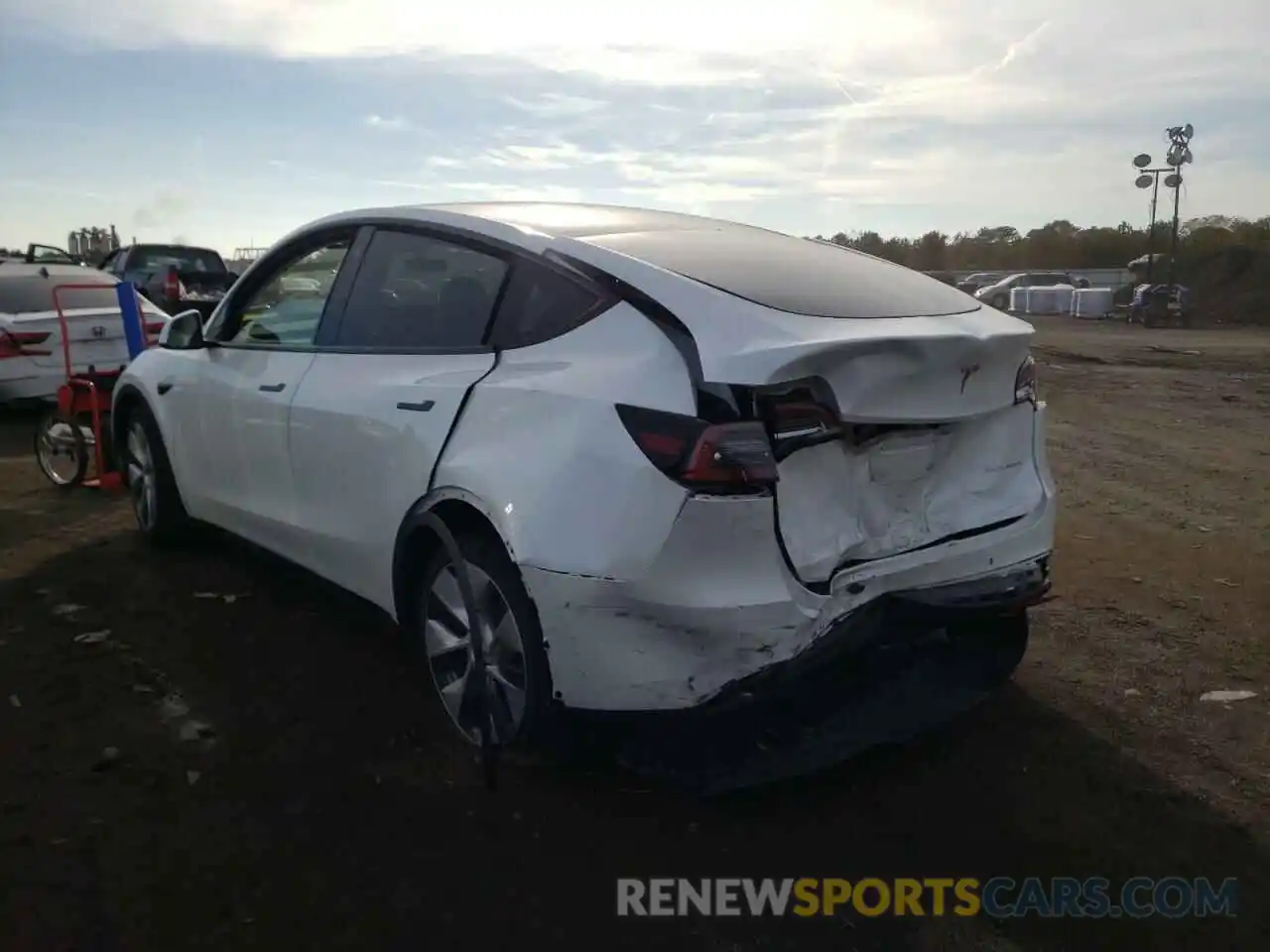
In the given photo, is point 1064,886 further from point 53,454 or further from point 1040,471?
point 53,454

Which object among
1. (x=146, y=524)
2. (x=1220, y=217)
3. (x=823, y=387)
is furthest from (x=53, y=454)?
(x=1220, y=217)

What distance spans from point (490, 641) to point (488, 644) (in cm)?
1

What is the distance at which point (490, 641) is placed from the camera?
3287 mm

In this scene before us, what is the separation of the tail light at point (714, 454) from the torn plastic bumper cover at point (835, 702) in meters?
0.48

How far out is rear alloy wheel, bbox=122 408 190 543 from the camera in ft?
18.2

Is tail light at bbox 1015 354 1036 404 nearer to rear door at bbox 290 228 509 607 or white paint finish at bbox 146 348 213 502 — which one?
rear door at bbox 290 228 509 607

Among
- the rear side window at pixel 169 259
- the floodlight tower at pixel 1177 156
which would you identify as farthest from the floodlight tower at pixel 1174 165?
the rear side window at pixel 169 259

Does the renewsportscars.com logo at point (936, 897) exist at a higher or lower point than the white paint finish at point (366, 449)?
lower

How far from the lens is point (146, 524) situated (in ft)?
19.0

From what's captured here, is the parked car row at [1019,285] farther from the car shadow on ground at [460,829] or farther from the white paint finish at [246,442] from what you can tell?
the car shadow on ground at [460,829]

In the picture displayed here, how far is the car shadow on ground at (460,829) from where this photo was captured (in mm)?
2684

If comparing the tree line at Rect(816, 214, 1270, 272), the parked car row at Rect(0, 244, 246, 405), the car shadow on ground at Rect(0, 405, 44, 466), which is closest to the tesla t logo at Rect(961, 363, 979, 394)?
the parked car row at Rect(0, 244, 246, 405)

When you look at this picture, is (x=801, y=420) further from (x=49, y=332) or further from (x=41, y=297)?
(x=41, y=297)

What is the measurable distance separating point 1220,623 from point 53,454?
6.87m
